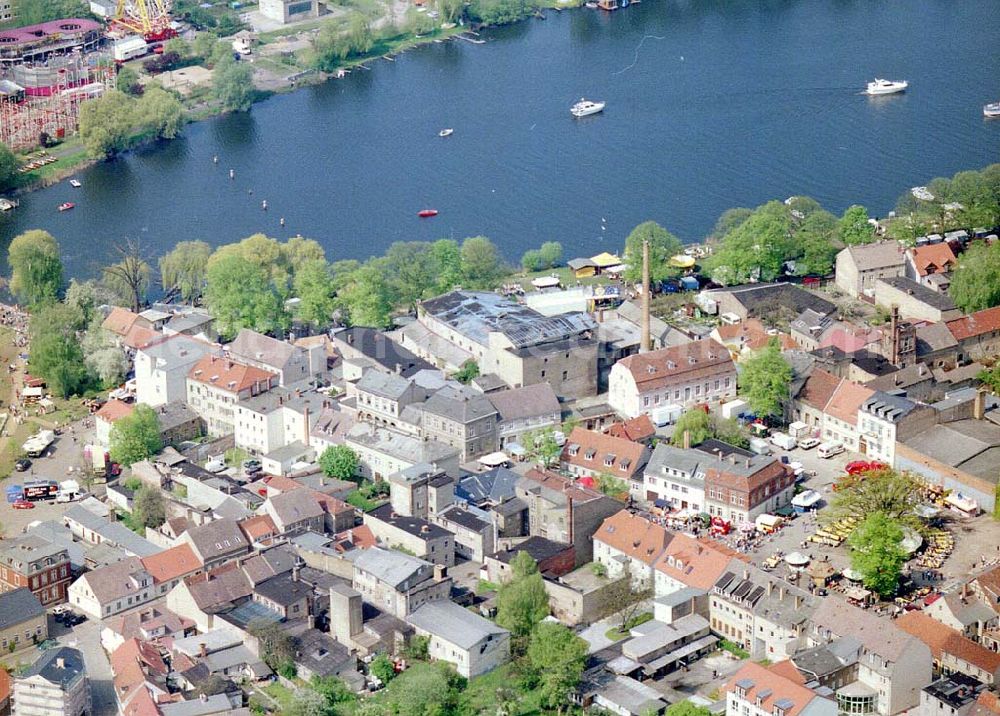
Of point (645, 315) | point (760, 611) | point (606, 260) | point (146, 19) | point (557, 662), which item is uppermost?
point (146, 19)

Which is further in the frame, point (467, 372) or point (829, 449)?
point (467, 372)

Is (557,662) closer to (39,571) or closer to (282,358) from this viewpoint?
(39,571)

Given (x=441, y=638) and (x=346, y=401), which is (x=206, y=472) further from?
(x=441, y=638)

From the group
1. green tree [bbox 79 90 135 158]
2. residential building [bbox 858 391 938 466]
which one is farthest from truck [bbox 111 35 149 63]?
residential building [bbox 858 391 938 466]

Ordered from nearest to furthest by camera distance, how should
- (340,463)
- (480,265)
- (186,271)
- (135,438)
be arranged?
(340,463) → (135,438) → (480,265) → (186,271)

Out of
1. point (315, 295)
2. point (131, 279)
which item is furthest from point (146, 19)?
point (315, 295)

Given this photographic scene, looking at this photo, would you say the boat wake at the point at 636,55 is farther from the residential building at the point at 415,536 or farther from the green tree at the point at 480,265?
the residential building at the point at 415,536
